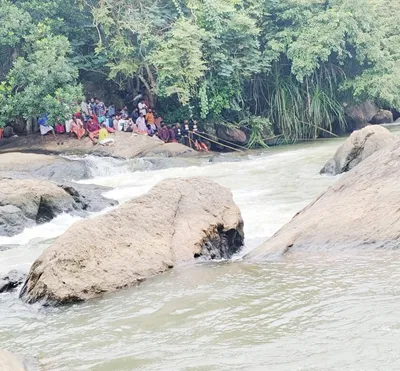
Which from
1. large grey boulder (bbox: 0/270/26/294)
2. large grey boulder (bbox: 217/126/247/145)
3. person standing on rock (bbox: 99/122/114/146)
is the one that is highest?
person standing on rock (bbox: 99/122/114/146)

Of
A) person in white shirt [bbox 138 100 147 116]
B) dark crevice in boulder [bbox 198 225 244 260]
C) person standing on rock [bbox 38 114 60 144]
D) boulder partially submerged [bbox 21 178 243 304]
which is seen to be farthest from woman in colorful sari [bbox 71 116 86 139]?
dark crevice in boulder [bbox 198 225 244 260]

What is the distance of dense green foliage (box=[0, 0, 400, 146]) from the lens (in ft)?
61.7

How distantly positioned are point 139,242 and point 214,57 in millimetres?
14347

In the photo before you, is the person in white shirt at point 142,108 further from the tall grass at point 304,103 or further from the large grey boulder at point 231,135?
the tall grass at point 304,103

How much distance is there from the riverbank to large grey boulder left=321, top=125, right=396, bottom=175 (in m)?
6.55

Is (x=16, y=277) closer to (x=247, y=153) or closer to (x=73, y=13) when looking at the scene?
(x=247, y=153)

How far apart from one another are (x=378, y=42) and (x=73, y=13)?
948cm

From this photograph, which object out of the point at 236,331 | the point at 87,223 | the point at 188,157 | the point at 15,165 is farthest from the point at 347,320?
the point at 188,157

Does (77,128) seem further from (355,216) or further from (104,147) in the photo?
(355,216)

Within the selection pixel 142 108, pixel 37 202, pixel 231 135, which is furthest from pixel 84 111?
pixel 37 202

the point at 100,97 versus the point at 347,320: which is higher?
the point at 100,97

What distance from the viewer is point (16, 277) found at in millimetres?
6242

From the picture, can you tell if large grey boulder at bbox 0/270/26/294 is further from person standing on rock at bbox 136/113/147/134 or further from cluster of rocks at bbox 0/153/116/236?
person standing on rock at bbox 136/113/147/134

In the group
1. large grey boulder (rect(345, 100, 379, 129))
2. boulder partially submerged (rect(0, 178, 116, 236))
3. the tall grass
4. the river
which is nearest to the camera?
the river
